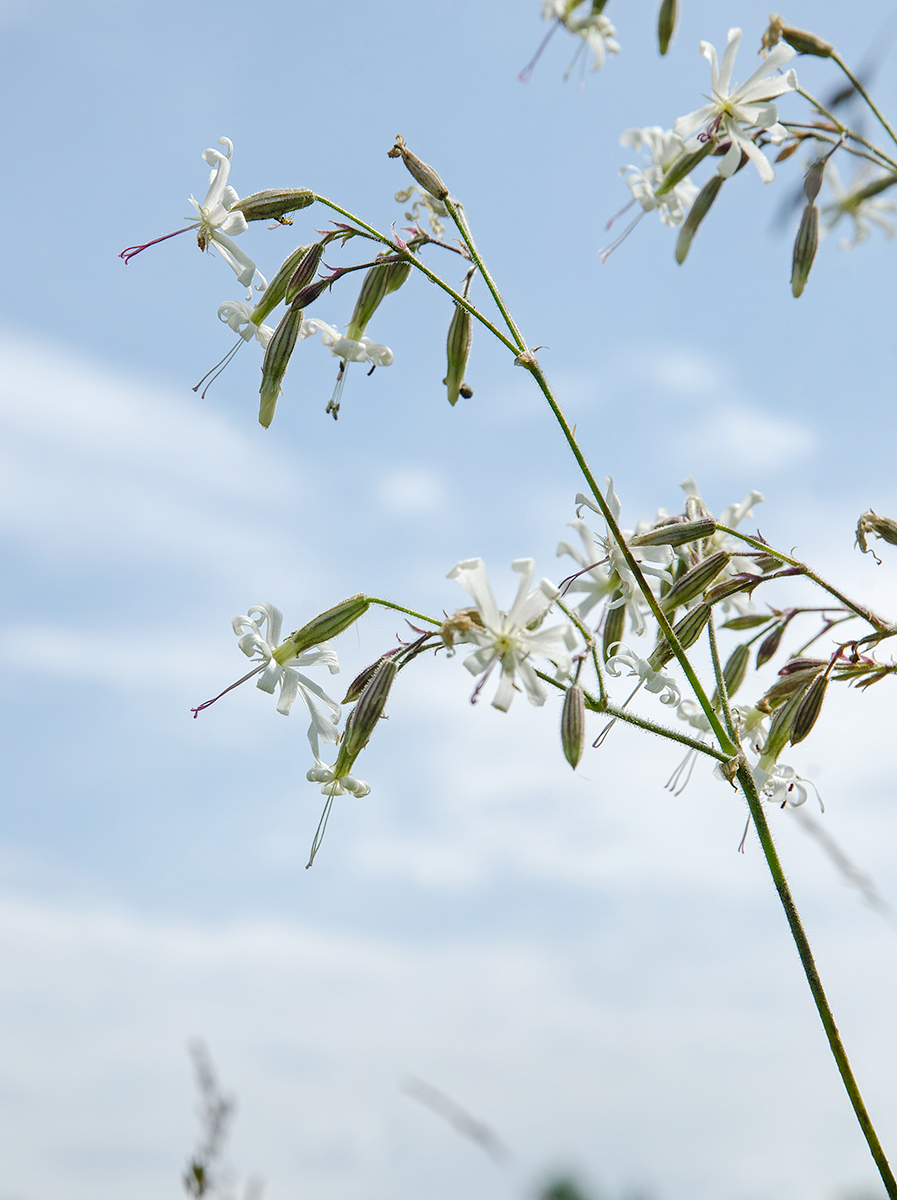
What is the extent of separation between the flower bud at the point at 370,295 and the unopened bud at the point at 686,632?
0.73 metres

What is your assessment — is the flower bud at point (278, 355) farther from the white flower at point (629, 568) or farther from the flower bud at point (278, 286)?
the white flower at point (629, 568)

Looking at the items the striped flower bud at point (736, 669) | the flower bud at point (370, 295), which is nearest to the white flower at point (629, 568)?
the striped flower bud at point (736, 669)

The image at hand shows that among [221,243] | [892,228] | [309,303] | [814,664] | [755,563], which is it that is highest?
[892,228]

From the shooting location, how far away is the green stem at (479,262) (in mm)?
1605

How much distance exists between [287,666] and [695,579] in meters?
0.69

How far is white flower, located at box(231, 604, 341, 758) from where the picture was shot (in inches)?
70.3

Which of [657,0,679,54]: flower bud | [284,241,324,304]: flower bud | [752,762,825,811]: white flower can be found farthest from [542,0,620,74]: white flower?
[752,762,825,811]: white flower

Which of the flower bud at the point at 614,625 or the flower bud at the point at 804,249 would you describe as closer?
the flower bud at the point at 614,625

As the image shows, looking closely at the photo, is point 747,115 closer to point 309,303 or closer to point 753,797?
point 309,303

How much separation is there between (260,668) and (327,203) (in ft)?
2.59

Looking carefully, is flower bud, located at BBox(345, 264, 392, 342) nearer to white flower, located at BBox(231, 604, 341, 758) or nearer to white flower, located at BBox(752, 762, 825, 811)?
white flower, located at BBox(231, 604, 341, 758)

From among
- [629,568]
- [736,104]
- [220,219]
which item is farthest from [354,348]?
[736,104]

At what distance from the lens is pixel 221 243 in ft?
6.06

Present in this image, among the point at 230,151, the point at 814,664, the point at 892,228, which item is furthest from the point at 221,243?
the point at 892,228
